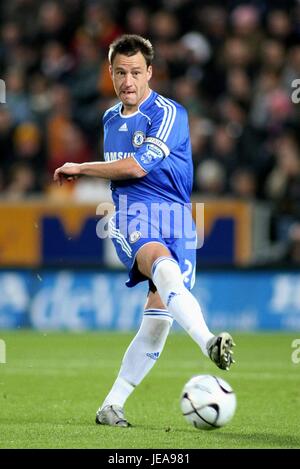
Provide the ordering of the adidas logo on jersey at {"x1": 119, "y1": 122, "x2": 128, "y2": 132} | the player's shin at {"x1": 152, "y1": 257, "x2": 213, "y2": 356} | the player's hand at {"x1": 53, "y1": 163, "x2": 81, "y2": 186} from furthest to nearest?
1. the adidas logo on jersey at {"x1": 119, "y1": 122, "x2": 128, "y2": 132}
2. the player's hand at {"x1": 53, "y1": 163, "x2": 81, "y2": 186}
3. the player's shin at {"x1": 152, "y1": 257, "x2": 213, "y2": 356}

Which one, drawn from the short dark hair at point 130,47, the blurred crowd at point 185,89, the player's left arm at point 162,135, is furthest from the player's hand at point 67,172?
the blurred crowd at point 185,89

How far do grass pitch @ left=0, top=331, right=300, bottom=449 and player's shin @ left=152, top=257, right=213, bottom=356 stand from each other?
62 centimetres

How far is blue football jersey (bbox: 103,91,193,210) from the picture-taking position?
7012 mm

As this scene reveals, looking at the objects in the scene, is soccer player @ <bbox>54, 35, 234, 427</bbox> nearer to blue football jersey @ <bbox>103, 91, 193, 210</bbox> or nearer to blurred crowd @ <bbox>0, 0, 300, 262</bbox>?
blue football jersey @ <bbox>103, 91, 193, 210</bbox>

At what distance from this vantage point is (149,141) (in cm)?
696

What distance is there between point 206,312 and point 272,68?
11.6ft

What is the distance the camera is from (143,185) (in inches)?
279

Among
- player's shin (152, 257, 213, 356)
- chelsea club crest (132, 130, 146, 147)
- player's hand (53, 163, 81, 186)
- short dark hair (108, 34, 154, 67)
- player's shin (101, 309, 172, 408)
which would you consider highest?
short dark hair (108, 34, 154, 67)

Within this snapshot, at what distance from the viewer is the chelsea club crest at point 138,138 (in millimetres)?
7047

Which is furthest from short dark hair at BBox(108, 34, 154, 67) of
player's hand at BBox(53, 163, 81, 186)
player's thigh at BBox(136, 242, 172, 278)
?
player's thigh at BBox(136, 242, 172, 278)

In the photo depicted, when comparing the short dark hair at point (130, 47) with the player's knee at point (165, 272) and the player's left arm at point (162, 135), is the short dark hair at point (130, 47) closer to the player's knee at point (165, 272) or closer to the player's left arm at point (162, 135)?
the player's left arm at point (162, 135)

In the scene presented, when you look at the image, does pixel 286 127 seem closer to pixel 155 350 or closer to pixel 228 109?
pixel 228 109
